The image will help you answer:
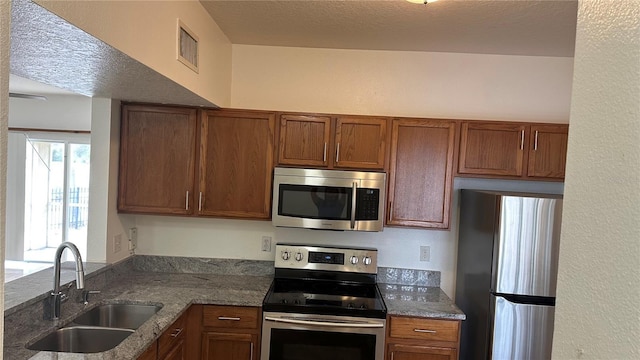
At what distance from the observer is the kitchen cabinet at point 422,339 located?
92.8 inches

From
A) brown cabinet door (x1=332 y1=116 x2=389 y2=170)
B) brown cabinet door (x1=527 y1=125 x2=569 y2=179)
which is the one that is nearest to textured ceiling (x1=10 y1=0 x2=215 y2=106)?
brown cabinet door (x1=332 y1=116 x2=389 y2=170)

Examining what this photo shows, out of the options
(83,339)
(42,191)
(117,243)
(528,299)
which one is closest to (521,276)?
(528,299)

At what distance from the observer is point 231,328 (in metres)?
2.40

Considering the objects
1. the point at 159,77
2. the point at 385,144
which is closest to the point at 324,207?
the point at 385,144

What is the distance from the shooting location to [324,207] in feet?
8.60

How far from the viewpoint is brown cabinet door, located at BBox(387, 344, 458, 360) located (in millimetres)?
2371

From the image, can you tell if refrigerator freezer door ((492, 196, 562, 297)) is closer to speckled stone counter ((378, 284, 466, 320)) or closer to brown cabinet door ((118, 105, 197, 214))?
speckled stone counter ((378, 284, 466, 320))

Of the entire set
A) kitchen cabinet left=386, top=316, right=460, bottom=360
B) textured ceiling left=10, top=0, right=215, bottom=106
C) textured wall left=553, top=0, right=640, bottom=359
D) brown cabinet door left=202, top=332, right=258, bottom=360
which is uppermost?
textured ceiling left=10, top=0, right=215, bottom=106

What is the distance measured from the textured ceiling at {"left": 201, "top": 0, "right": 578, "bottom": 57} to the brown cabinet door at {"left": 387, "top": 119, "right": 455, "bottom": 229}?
0.56 m

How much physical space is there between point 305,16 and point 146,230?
1.90 m

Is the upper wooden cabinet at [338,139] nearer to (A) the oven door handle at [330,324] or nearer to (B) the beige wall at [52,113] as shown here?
(A) the oven door handle at [330,324]

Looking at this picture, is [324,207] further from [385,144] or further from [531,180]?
[531,180]

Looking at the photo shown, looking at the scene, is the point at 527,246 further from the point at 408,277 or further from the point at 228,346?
the point at 228,346

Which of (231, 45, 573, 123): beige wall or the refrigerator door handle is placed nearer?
the refrigerator door handle
